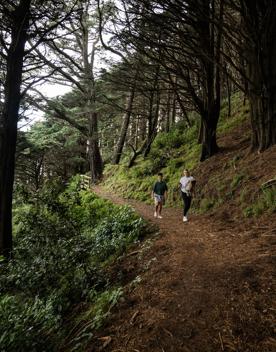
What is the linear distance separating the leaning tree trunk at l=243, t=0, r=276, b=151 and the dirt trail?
4.26 meters

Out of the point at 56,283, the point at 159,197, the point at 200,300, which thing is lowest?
the point at 56,283

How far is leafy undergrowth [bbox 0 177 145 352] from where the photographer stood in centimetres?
414

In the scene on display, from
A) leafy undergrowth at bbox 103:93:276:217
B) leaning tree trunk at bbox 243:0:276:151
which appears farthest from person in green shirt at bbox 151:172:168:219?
leaning tree trunk at bbox 243:0:276:151

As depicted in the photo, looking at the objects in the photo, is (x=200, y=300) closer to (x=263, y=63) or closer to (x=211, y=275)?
(x=211, y=275)

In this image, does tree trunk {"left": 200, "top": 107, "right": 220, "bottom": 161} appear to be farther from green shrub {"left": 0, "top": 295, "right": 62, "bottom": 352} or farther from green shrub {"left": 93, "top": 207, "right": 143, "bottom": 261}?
green shrub {"left": 0, "top": 295, "right": 62, "bottom": 352}

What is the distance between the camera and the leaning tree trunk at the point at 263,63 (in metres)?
8.89

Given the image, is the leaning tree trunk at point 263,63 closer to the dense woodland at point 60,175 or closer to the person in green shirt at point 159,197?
the dense woodland at point 60,175

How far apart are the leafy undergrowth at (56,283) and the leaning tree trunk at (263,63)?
4.66 m

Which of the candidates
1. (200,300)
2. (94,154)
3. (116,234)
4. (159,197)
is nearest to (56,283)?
(116,234)

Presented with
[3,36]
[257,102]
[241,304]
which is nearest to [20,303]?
[241,304]

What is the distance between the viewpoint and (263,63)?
30.2ft

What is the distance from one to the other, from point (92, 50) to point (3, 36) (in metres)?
15.5

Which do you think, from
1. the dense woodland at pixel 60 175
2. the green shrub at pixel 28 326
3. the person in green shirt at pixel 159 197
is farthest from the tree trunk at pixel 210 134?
the green shrub at pixel 28 326

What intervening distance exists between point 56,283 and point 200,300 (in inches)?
120
